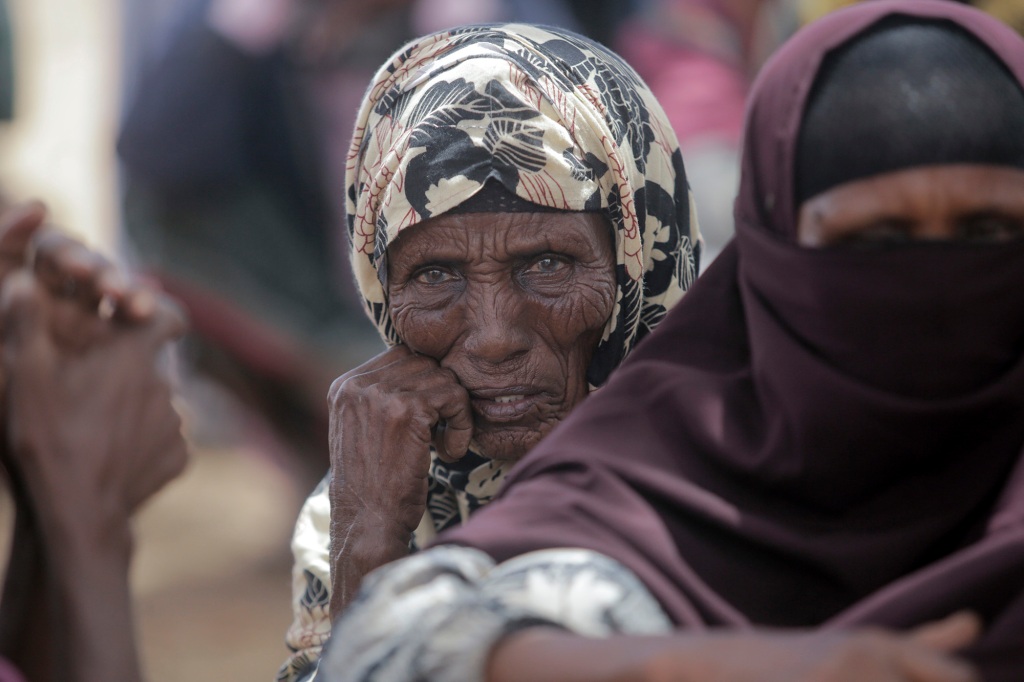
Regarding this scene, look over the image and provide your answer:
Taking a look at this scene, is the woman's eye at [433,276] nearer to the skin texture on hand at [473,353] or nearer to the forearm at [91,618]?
the skin texture on hand at [473,353]

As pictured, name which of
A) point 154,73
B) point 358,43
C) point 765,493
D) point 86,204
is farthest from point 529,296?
point 86,204

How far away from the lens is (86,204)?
11.5 metres

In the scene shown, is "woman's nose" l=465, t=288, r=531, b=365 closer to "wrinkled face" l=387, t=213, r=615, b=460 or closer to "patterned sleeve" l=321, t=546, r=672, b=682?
"wrinkled face" l=387, t=213, r=615, b=460

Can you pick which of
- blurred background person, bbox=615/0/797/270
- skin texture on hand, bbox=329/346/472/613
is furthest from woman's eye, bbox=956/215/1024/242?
blurred background person, bbox=615/0/797/270

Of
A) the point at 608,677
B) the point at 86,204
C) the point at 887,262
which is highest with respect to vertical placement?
the point at 887,262

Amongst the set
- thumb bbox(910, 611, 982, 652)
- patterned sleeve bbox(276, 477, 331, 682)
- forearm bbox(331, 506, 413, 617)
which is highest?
thumb bbox(910, 611, 982, 652)

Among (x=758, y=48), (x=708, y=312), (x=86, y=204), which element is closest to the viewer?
(x=708, y=312)

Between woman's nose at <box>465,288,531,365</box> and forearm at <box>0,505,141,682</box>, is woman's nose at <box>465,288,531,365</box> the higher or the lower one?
the higher one

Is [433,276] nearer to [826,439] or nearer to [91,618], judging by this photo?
[91,618]

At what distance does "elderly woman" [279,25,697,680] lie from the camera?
3119mm

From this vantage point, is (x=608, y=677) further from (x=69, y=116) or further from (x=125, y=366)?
(x=69, y=116)

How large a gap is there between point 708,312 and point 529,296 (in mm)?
667

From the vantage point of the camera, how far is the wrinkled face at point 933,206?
2311 mm

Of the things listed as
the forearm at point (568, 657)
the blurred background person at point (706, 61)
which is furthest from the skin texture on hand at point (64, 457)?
the blurred background person at point (706, 61)
